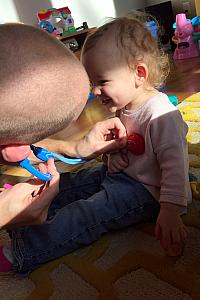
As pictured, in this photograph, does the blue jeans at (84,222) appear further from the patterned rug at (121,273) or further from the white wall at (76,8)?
the white wall at (76,8)

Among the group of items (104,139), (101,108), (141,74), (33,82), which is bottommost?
(101,108)

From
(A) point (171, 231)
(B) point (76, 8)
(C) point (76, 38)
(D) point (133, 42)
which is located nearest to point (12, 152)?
(A) point (171, 231)

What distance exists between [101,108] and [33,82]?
1610mm

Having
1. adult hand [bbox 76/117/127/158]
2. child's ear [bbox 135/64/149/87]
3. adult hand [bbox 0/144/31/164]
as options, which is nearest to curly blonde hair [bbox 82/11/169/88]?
child's ear [bbox 135/64/149/87]

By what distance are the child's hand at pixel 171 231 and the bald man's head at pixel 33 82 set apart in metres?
0.35

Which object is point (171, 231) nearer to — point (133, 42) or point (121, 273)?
point (121, 273)

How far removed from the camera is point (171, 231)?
58cm

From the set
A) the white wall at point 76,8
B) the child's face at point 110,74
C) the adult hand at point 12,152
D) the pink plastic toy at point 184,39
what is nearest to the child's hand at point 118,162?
the child's face at point 110,74

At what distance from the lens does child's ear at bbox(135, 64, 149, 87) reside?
28.2 inches

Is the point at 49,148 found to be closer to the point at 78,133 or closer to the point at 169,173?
the point at 169,173

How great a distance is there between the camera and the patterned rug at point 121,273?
0.55m

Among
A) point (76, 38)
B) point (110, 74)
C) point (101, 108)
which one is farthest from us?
point (76, 38)

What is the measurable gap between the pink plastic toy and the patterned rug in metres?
1.98

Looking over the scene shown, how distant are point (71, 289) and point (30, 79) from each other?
45 centimetres
